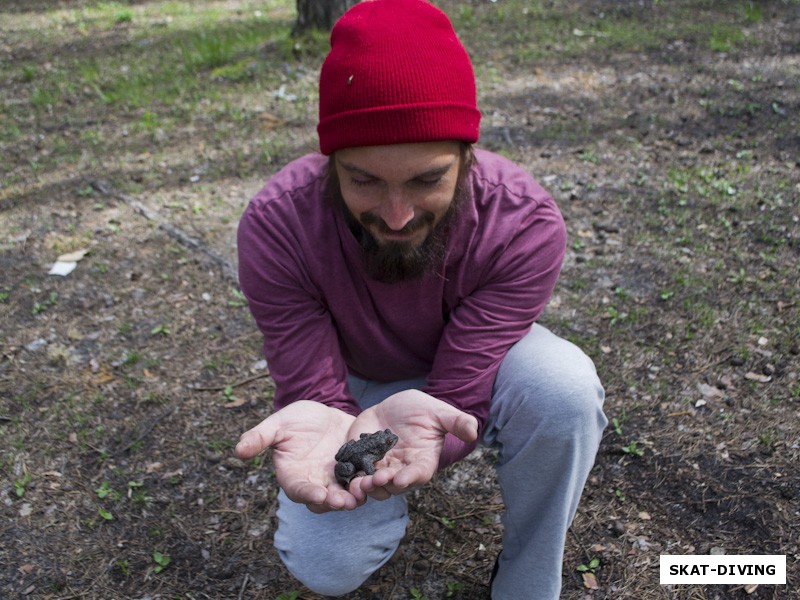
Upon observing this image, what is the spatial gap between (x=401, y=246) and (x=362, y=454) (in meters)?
0.59

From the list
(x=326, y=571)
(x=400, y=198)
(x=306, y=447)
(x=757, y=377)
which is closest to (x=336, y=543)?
(x=326, y=571)

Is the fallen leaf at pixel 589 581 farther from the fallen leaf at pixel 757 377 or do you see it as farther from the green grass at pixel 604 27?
the green grass at pixel 604 27

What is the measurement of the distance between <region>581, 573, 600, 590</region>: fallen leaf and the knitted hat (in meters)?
1.49

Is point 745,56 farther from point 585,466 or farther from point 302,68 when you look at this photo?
point 585,466

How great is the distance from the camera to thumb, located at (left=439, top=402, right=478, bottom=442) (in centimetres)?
184

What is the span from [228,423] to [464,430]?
1.54 m

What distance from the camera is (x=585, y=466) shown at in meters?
2.01

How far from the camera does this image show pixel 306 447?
204cm

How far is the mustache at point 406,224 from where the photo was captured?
6.64 ft

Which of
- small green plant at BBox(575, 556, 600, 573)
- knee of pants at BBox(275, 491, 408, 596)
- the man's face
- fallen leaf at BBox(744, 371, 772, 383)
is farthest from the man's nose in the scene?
fallen leaf at BBox(744, 371, 772, 383)

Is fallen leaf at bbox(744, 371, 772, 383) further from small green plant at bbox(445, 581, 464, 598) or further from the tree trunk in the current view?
the tree trunk

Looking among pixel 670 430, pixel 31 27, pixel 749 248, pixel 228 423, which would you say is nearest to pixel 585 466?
pixel 670 430

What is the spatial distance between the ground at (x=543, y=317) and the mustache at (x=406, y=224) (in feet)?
3.81

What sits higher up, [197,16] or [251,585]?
[197,16]
